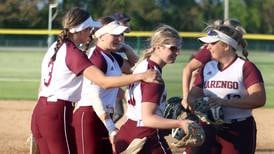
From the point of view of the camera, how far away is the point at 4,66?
33406 millimetres

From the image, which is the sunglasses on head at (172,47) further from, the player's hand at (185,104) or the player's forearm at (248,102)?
the player's hand at (185,104)

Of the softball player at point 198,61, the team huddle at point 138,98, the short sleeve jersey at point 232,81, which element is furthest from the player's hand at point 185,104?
the softball player at point 198,61

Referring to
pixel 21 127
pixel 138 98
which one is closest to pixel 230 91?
pixel 138 98

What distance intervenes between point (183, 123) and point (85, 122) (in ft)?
4.80

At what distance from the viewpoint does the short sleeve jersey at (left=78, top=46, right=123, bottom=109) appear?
6.83 m

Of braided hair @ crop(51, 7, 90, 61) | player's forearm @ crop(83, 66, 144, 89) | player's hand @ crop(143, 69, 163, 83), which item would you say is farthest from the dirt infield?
player's hand @ crop(143, 69, 163, 83)

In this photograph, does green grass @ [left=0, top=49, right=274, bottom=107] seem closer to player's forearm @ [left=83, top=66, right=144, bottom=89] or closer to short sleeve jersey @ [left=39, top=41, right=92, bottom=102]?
short sleeve jersey @ [left=39, top=41, right=92, bottom=102]

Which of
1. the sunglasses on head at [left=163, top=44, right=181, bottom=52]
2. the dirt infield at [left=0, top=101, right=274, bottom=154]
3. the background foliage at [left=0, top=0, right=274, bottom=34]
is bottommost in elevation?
the background foliage at [left=0, top=0, right=274, bottom=34]

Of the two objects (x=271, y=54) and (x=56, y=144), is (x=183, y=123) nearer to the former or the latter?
(x=56, y=144)

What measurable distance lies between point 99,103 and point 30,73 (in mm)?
23129

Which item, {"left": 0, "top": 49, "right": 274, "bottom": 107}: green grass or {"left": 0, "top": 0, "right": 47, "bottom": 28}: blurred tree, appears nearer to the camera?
{"left": 0, "top": 49, "right": 274, "bottom": 107}: green grass

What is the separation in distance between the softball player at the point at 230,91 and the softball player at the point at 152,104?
805 mm

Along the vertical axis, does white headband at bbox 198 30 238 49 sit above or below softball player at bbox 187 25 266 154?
above

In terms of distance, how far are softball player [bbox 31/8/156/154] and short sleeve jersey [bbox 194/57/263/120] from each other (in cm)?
120
